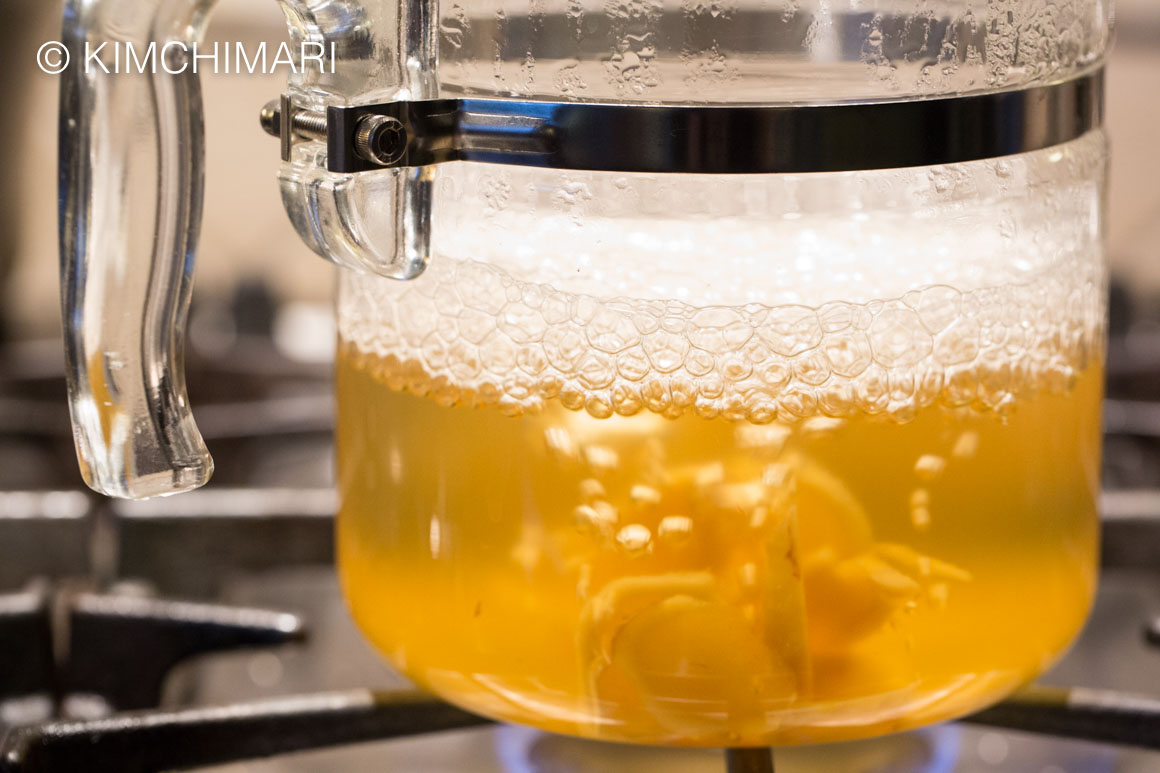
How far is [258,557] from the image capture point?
623 mm

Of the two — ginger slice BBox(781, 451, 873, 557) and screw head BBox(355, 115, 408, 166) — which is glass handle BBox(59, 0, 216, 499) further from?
ginger slice BBox(781, 451, 873, 557)

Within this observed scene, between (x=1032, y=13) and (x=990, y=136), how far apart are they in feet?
0.14

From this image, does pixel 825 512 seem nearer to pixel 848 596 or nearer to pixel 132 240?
pixel 848 596

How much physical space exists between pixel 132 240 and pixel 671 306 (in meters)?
0.14

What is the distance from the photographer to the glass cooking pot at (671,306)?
0.32 meters

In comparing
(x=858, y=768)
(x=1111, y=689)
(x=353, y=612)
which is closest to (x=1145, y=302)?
(x=1111, y=689)

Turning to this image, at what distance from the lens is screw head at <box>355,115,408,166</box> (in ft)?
1.02

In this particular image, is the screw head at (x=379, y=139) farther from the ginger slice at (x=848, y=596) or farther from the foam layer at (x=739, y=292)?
the ginger slice at (x=848, y=596)

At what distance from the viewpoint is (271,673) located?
538mm

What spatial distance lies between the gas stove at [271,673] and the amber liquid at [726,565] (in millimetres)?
72

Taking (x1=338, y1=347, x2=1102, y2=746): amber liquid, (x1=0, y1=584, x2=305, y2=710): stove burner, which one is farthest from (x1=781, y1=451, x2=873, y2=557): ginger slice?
(x1=0, y1=584, x2=305, y2=710): stove burner

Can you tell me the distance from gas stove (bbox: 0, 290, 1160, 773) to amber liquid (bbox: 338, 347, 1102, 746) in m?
0.07

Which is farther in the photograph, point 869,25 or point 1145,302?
point 1145,302

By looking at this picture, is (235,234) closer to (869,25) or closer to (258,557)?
(258,557)
